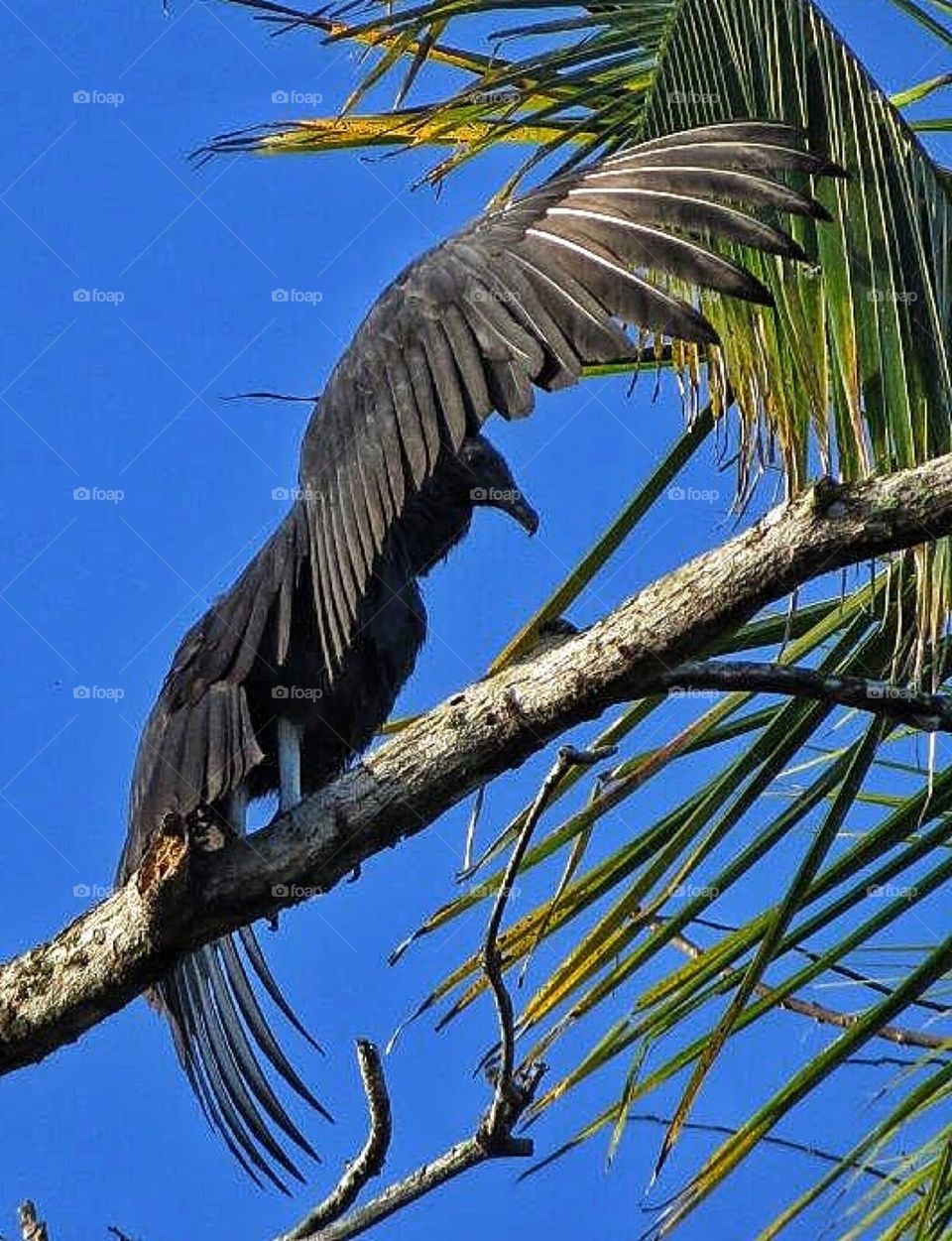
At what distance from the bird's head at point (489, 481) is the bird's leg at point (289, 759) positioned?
2.32 ft

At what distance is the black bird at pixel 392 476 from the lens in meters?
3.58

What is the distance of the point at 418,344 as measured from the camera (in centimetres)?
404

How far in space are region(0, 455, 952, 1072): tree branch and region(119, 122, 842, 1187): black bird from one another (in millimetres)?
149

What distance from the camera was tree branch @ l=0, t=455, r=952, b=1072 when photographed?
11.0 feet

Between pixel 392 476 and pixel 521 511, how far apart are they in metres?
1.23

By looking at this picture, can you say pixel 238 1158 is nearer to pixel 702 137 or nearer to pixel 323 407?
pixel 323 407

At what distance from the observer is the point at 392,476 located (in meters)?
4.06

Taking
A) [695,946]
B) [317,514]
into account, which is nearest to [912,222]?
[317,514]

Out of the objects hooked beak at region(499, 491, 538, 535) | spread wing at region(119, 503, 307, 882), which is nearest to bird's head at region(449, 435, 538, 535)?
hooked beak at region(499, 491, 538, 535)

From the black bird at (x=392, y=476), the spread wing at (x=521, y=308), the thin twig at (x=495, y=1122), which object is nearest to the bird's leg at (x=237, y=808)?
the black bird at (x=392, y=476)

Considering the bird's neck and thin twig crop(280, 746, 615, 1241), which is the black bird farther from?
thin twig crop(280, 746, 615, 1241)

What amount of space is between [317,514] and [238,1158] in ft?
4.59

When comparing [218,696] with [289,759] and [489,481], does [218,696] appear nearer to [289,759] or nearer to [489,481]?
[289,759]

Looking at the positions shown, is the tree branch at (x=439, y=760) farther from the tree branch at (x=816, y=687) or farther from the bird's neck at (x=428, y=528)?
the bird's neck at (x=428, y=528)
